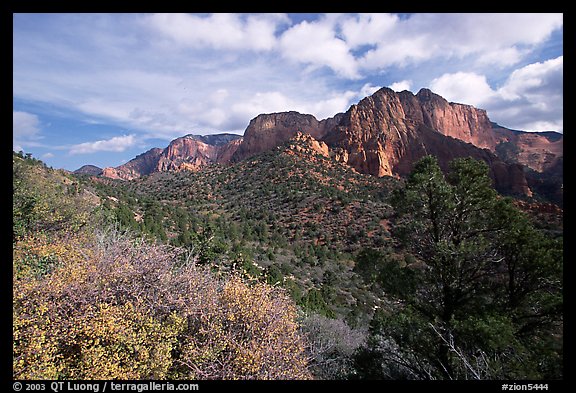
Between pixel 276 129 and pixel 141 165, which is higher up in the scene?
pixel 276 129

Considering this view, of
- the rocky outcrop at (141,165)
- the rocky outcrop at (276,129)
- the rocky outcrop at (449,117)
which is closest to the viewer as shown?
the rocky outcrop at (449,117)

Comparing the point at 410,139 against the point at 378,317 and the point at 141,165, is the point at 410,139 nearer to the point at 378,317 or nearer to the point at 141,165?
the point at 378,317

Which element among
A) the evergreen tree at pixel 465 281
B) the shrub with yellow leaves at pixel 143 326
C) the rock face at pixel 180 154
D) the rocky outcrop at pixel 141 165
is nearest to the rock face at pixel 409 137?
the evergreen tree at pixel 465 281

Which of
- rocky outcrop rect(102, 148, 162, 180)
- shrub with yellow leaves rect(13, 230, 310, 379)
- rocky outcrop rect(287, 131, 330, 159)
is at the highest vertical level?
rocky outcrop rect(102, 148, 162, 180)

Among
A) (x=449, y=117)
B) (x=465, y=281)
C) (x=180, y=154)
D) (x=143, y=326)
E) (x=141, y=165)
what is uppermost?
(x=180, y=154)

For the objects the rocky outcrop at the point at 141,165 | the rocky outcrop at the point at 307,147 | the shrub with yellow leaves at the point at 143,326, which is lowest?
the shrub with yellow leaves at the point at 143,326

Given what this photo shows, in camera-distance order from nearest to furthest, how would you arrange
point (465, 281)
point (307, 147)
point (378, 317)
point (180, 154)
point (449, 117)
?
1. point (465, 281)
2. point (378, 317)
3. point (307, 147)
4. point (449, 117)
5. point (180, 154)

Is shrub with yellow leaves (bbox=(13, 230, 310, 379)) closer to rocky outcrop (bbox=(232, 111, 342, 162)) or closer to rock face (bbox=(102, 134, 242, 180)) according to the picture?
rocky outcrop (bbox=(232, 111, 342, 162))

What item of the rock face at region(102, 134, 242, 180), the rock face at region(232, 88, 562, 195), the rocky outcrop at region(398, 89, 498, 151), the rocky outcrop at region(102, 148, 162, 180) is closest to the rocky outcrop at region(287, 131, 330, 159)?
the rock face at region(232, 88, 562, 195)

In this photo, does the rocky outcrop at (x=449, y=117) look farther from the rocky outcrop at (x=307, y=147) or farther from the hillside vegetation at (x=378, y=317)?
the hillside vegetation at (x=378, y=317)

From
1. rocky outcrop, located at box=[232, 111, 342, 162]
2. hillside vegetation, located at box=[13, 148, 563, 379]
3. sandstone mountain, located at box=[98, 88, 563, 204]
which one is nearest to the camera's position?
hillside vegetation, located at box=[13, 148, 563, 379]

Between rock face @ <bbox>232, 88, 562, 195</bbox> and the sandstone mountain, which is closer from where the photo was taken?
the sandstone mountain

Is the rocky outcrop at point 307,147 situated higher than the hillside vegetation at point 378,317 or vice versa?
the rocky outcrop at point 307,147

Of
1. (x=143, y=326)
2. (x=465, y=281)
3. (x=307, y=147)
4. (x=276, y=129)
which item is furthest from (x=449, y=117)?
(x=143, y=326)
